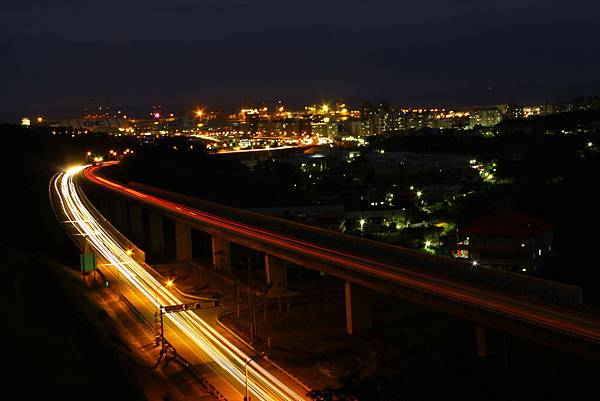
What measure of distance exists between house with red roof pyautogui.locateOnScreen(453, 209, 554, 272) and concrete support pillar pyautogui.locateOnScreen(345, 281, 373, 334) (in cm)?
707

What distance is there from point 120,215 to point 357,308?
23.5 metres

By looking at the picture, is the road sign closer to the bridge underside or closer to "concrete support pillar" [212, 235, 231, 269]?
the bridge underside

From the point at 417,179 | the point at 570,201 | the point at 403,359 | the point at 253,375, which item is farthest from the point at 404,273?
the point at 417,179

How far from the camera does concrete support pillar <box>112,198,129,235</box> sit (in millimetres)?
37134

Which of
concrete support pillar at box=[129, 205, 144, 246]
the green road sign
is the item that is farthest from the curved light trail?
concrete support pillar at box=[129, 205, 144, 246]

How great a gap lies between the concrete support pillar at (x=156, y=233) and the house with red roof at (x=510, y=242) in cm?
1537

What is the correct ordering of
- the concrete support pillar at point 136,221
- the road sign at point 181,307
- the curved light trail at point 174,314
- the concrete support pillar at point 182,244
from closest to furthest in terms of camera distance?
the curved light trail at point 174,314
the road sign at point 181,307
the concrete support pillar at point 182,244
the concrete support pillar at point 136,221

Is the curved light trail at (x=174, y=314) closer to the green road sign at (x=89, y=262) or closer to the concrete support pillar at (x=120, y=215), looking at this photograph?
the green road sign at (x=89, y=262)

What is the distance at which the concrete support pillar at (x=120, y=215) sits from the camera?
3713cm

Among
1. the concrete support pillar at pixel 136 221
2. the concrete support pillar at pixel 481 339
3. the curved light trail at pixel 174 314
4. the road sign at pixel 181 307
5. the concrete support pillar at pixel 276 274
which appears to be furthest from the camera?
the concrete support pillar at pixel 136 221

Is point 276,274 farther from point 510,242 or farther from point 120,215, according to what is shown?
point 120,215

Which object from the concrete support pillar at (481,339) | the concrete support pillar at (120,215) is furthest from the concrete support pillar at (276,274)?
the concrete support pillar at (120,215)

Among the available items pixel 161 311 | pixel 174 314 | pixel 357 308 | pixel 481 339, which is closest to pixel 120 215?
pixel 174 314

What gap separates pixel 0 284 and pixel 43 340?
4.95 metres
